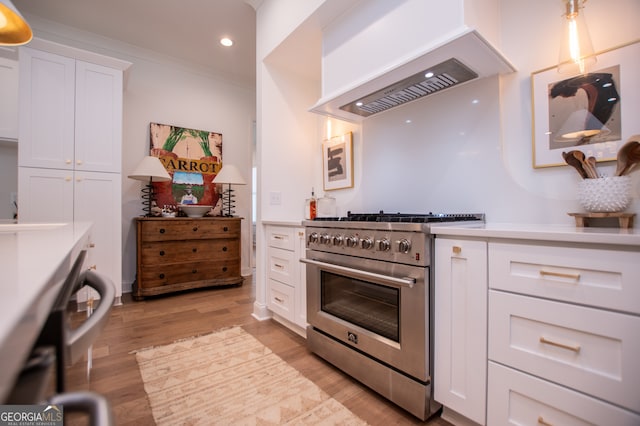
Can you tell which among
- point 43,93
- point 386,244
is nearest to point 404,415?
point 386,244

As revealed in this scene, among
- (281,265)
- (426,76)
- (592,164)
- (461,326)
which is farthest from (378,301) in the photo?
(426,76)

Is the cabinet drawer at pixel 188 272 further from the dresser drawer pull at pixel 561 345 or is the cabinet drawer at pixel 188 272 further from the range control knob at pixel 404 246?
the dresser drawer pull at pixel 561 345

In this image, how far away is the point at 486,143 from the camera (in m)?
1.68

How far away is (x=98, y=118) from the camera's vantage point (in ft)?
9.29

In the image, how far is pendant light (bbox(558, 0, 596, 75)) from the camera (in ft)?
4.24

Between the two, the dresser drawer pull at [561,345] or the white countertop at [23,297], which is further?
the dresser drawer pull at [561,345]

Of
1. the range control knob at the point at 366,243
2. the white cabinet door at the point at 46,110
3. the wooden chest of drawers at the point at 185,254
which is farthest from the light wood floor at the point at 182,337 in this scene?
the white cabinet door at the point at 46,110

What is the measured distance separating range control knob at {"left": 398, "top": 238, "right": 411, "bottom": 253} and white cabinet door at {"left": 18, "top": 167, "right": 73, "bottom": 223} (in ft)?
9.48

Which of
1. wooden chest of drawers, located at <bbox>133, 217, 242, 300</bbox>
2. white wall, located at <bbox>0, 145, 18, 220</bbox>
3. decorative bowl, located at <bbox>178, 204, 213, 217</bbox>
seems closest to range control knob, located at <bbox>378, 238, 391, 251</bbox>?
wooden chest of drawers, located at <bbox>133, 217, 242, 300</bbox>

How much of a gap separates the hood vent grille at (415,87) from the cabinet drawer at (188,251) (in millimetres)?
2254

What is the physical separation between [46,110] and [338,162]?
263 cm

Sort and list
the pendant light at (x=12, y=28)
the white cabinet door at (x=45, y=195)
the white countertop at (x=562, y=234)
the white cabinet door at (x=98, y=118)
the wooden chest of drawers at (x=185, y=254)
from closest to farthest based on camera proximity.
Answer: the white countertop at (x=562, y=234) < the pendant light at (x=12, y=28) < the white cabinet door at (x=45, y=195) < the white cabinet door at (x=98, y=118) < the wooden chest of drawers at (x=185, y=254)

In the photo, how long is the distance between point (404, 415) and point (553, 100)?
5.53ft

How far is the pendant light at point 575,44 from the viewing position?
129 centimetres
